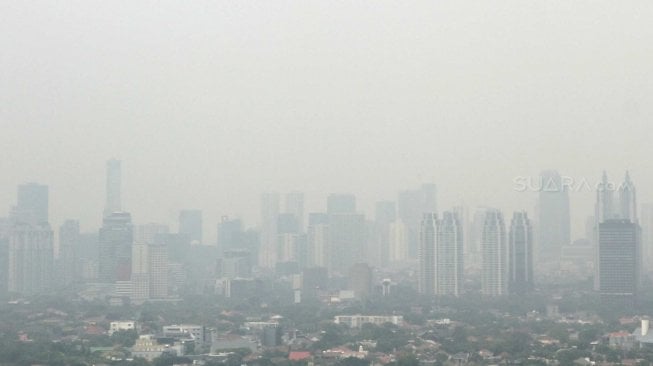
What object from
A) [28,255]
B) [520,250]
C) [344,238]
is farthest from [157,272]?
[344,238]

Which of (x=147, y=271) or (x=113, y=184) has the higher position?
(x=113, y=184)

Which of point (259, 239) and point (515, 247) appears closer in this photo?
point (515, 247)

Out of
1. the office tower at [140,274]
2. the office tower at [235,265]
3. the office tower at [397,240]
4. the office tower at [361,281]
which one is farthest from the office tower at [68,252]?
the office tower at [397,240]

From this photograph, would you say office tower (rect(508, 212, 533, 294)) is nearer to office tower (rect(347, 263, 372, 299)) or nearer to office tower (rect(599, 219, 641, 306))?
office tower (rect(599, 219, 641, 306))

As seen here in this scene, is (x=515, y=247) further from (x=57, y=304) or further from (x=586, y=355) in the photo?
(x=586, y=355)

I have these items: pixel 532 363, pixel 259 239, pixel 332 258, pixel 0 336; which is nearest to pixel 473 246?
pixel 332 258

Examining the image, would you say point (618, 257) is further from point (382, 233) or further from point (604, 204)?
point (382, 233)
